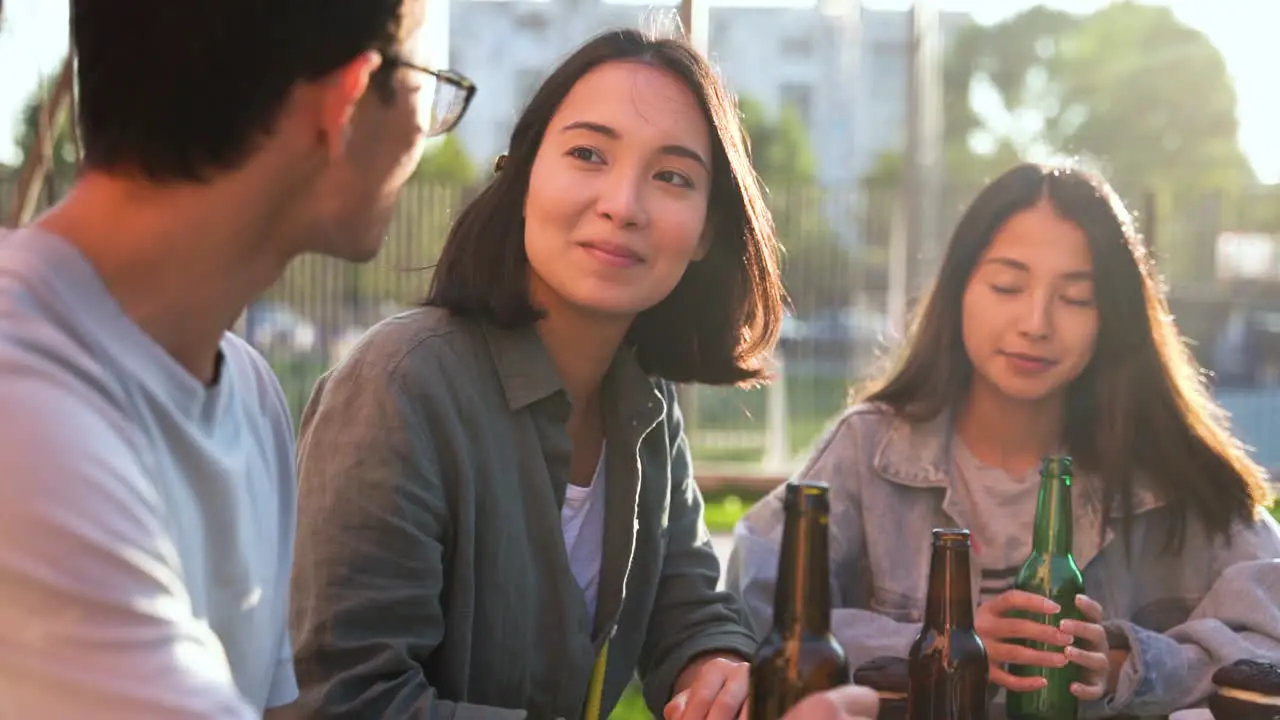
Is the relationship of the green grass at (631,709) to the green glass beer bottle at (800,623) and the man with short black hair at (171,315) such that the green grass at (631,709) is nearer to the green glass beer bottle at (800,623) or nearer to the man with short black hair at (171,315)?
the green glass beer bottle at (800,623)

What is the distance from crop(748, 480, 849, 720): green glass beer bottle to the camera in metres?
1.39

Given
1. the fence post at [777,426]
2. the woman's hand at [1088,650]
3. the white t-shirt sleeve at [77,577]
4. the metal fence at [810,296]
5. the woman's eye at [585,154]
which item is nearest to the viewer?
the white t-shirt sleeve at [77,577]

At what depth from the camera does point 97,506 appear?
103 centimetres

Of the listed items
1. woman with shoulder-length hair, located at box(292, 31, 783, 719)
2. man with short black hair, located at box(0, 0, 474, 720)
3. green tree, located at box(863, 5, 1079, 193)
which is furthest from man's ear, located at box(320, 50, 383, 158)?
green tree, located at box(863, 5, 1079, 193)

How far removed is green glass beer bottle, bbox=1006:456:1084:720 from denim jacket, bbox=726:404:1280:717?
30 centimetres

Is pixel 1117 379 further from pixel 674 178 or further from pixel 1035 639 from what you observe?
pixel 674 178

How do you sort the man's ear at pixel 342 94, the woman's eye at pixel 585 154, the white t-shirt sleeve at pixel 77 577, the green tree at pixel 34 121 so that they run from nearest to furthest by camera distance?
the white t-shirt sleeve at pixel 77 577
the man's ear at pixel 342 94
the woman's eye at pixel 585 154
the green tree at pixel 34 121

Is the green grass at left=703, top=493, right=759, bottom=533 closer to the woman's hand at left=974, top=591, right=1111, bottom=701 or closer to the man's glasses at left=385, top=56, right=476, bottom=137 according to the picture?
the woman's hand at left=974, top=591, right=1111, bottom=701

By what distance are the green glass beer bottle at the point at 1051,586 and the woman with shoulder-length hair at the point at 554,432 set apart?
1.41 feet

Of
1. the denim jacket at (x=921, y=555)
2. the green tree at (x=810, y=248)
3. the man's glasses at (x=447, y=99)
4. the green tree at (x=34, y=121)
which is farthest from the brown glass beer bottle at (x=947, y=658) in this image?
the green tree at (x=810, y=248)

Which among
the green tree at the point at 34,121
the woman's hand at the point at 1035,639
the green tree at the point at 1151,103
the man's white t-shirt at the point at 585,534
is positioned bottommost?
the woman's hand at the point at 1035,639

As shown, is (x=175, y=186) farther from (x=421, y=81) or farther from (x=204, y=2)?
(x=421, y=81)

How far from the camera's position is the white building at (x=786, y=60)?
39312 millimetres

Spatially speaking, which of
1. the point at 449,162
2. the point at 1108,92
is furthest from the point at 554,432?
the point at 1108,92
